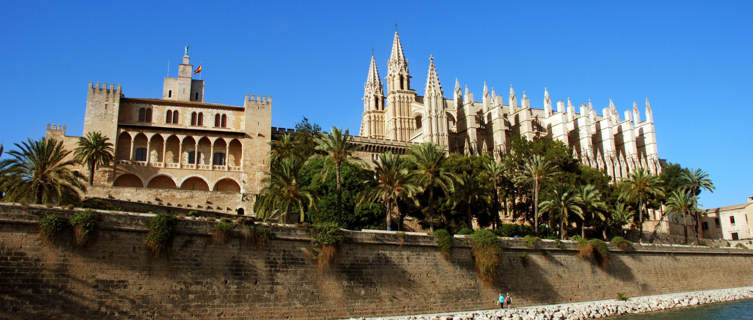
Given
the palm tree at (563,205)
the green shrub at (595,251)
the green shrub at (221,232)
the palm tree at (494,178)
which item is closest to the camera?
the green shrub at (221,232)

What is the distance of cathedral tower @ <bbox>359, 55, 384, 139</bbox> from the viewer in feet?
246

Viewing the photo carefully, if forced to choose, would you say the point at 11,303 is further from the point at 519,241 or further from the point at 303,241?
the point at 519,241

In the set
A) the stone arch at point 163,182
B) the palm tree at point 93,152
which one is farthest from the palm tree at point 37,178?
the stone arch at point 163,182

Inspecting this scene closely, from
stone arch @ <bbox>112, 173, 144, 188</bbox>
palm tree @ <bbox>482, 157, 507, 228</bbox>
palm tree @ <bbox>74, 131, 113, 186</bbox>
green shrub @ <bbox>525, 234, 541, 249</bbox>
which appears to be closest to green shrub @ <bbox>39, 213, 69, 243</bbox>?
green shrub @ <bbox>525, 234, 541, 249</bbox>

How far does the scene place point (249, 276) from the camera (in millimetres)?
22906

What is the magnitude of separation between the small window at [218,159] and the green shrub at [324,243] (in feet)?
87.7

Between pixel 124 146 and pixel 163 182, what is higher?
pixel 124 146

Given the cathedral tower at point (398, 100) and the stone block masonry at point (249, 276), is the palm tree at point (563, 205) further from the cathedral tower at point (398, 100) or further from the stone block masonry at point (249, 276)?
the cathedral tower at point (398, 100)

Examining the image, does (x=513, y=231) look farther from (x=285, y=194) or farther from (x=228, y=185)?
(x=228, y=185)

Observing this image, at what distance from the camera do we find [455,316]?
25.6 meters

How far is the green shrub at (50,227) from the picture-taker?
19.7 m

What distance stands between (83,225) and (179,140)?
29.5 meters

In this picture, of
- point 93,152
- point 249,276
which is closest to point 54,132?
point 93,152

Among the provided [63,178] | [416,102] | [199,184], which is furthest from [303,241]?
[416,102]
